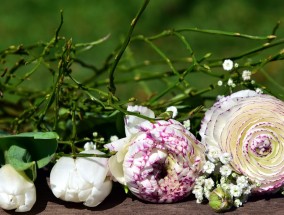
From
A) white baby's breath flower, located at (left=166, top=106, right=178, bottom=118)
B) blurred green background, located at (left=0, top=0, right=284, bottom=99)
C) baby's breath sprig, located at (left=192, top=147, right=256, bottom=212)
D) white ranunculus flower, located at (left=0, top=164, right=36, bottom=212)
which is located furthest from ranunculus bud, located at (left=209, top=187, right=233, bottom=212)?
blurred green background, located at (left=0, top=0, right=284, bottom=99)

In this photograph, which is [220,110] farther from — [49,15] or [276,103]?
[49,15]

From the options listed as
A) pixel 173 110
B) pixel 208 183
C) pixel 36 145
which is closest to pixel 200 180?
pixel 208 183

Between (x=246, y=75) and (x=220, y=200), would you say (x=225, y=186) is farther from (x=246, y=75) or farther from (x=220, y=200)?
(x=246, y=75)

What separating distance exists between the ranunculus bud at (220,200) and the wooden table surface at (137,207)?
1 centimetres

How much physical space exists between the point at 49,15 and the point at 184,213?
2.41 m

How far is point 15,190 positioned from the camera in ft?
3.29

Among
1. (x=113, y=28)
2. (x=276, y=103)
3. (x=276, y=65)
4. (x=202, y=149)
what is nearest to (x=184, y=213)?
(x=202, y=149)

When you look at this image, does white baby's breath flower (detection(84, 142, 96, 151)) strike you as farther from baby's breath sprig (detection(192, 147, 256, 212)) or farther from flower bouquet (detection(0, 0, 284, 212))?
baby's breath sprig (detection(192, 147, 256, 212))

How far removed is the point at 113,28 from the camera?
10.5ft

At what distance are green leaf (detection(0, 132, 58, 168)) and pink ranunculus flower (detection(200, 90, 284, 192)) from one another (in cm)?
22

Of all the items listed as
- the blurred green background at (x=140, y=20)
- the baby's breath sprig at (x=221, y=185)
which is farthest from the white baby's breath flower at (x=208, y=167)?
the blurred green background at (x=140, y=20)

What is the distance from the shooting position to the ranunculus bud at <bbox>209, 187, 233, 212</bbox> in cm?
102

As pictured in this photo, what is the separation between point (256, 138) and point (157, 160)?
0.14 metres

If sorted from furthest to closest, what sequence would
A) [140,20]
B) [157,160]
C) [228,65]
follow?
[140,20] < [228,65] < [157,160]
